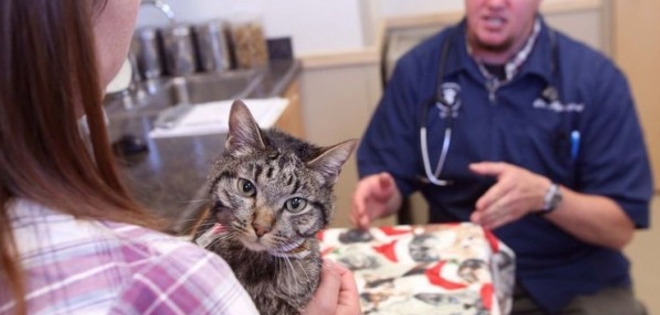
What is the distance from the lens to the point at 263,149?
82 centimetres

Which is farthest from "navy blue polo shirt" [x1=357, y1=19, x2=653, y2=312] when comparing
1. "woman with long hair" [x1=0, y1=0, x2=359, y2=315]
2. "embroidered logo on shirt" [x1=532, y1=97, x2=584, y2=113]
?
"woman with long hair" [x1=0, y1=0, x2=359, y2=315]

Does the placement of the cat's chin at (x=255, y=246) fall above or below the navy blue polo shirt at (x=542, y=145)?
above

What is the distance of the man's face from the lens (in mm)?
1700

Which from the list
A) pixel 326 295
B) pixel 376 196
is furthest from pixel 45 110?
pixel 376 196

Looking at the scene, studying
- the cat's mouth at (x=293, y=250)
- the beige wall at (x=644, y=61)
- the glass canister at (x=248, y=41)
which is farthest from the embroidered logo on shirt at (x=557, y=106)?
the beige wall at (x=644, y=61)

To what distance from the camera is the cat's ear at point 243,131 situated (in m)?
0.79

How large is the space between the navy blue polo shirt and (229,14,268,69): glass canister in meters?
0.89

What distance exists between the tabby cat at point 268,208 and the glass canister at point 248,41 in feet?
5.71

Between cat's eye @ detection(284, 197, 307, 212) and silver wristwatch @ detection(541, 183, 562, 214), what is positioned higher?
cat's eye @ detection(284, 197, 307, 212)

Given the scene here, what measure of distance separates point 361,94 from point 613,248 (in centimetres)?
115

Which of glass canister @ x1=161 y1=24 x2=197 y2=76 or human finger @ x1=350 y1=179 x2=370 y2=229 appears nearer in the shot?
human finger @ x1=350 y1=179 x2=370 y2=229

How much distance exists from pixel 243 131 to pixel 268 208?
0.09 metres

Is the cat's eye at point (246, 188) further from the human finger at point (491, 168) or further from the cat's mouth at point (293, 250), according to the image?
the human finger at point (491, 168)

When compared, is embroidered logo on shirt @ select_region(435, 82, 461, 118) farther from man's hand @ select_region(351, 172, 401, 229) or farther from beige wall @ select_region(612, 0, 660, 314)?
beige wall @ select_region(612, 0, 660, 314)
